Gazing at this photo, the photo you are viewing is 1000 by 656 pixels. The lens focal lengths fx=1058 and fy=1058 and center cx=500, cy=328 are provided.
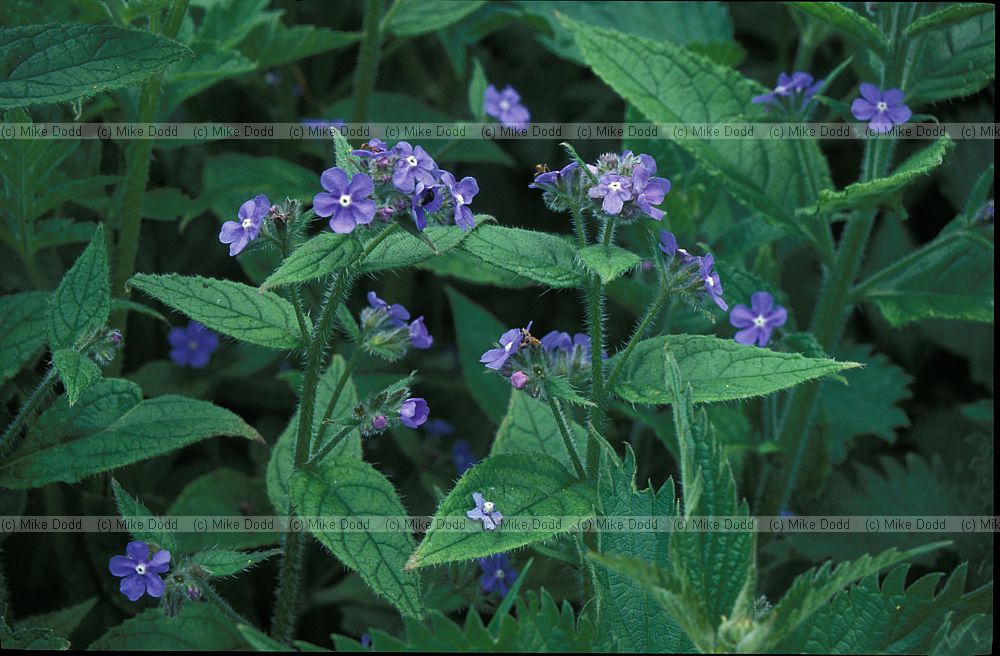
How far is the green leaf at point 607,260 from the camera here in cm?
196

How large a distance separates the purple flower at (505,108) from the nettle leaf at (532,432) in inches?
48.4

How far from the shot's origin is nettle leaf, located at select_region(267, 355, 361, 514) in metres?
2.48

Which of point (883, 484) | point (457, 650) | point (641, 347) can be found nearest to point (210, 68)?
point (641, 347)

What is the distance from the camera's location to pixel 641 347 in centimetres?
224

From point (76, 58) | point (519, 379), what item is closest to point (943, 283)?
point (519, 379)

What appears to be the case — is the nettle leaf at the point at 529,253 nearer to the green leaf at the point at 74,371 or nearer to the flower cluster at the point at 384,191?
the flower cluster at the point at 384,191

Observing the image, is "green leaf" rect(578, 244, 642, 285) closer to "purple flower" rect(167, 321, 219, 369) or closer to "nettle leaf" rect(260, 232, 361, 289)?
"nettle leaf" rect(260, 232, 361, 289)

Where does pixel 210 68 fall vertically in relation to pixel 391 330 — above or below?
above

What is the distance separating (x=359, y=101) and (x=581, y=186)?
1.62 meters

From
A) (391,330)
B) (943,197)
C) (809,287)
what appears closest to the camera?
(391,330)

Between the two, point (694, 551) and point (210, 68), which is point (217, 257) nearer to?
point (210, 68)

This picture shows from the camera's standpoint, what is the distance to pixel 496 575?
2.66m

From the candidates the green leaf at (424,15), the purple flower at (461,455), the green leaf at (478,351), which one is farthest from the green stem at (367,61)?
the purple flower at (461,455)

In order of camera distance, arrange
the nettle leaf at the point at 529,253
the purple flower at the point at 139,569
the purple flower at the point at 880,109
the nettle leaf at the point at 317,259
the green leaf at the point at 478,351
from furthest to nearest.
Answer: the green leaf at the point at 478,351, the purple flower at the point at 880,109, the purple flower at the point at 139,569, the nettle leaf at the point at 529,253, the nettle leaf at the point at 317,259
